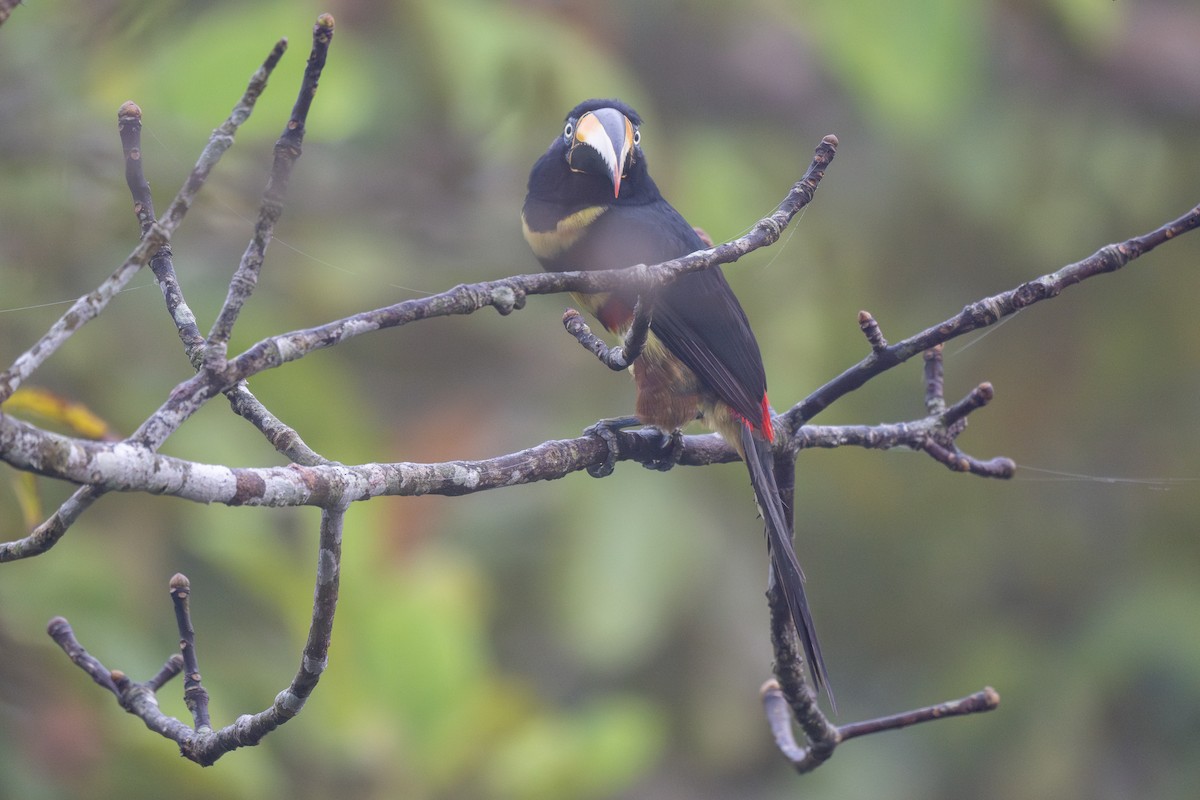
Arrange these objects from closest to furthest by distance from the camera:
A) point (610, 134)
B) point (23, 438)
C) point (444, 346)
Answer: point (23, 438) < point (610, 134) < point (444, 346)

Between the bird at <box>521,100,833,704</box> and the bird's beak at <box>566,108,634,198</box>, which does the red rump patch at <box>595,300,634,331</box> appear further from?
the bird's beak at <box>566,108,634,198</box>

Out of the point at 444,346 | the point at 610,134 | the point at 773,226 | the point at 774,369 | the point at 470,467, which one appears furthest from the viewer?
the point at 444,346

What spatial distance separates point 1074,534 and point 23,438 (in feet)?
22.6

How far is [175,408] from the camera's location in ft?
4.14

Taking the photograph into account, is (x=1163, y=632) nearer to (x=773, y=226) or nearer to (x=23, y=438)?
(x=773, y=226)

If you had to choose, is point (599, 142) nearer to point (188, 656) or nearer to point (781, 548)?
point (781, 548)

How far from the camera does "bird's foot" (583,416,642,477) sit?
2.25 m

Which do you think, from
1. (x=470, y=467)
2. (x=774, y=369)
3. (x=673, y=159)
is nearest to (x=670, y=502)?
(x=774, y=369)

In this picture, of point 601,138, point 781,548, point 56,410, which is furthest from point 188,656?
point 601,138

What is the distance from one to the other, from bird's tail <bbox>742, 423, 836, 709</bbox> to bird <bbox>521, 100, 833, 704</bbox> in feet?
0.40

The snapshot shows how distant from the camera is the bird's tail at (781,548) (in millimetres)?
2045

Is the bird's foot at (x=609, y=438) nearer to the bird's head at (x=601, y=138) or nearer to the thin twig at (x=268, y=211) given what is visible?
the bird's head at (x=601, y=138)

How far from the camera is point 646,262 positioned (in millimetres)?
2686

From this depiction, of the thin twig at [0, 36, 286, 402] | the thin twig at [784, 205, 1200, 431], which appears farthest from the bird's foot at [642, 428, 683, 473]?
the thin twig at [0, 36, 286, 402]
